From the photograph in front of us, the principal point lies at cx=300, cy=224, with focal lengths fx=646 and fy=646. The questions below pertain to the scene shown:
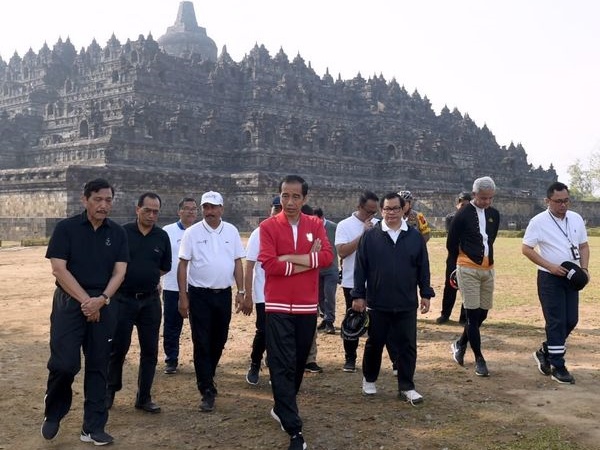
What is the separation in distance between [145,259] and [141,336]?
72 cm

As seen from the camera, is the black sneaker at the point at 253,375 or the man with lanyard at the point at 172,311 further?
the man with lanyard at the point at 172,311

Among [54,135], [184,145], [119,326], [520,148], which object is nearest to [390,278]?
[119,326]

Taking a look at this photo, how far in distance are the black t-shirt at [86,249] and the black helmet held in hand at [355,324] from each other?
8.13 feet

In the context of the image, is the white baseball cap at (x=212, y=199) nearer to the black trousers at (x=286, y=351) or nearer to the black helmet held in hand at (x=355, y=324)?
the black trousers at (x=286, y=351)

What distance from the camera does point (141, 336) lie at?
19.7 ft

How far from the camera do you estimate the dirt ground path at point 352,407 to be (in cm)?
514

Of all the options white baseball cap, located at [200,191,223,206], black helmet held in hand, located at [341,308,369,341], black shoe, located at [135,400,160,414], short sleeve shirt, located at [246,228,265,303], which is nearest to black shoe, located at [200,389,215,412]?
black shoe, located at [135,400,160,414]

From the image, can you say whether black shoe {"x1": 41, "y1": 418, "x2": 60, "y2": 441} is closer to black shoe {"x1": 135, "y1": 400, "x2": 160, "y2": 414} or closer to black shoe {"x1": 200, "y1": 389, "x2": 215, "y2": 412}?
black shoe {"x1": 135, "y1": 400, "x2": 160, "y2": 414}

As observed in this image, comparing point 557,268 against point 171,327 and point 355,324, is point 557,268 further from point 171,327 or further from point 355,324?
point 171,327

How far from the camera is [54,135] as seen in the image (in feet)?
140

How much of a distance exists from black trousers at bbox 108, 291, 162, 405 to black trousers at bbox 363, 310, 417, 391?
2.03 metres

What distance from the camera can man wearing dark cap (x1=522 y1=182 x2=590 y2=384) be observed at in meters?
6.77

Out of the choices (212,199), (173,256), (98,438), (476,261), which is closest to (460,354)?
(476,261)

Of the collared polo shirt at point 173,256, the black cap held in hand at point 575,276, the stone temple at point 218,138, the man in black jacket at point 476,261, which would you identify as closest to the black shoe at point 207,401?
the collared polo shirt at point 173,256
